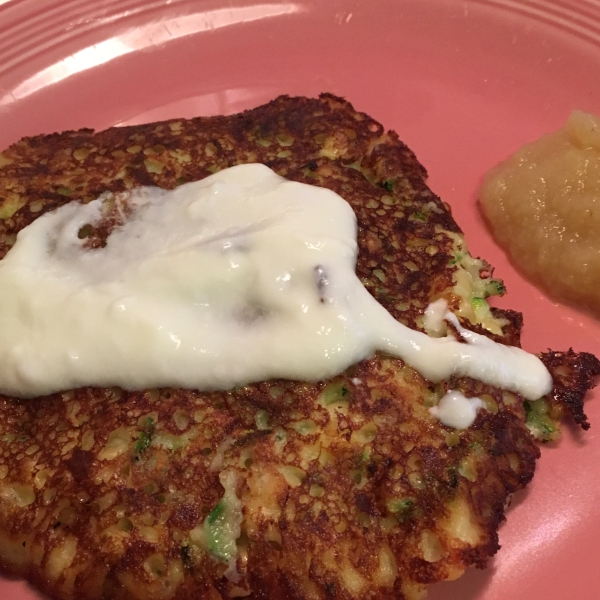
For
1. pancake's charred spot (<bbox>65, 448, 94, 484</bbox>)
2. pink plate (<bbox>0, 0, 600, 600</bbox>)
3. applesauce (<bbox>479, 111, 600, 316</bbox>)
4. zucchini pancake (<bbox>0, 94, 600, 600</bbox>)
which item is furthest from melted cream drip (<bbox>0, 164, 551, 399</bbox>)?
pink plate (<bbox>0, 0, 600, 600</bbox>)

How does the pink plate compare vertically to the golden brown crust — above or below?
above

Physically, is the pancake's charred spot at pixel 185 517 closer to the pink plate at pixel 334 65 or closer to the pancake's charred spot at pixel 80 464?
the pancake's charred spot at pixel 80 464

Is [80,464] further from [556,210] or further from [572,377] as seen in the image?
[556,210]

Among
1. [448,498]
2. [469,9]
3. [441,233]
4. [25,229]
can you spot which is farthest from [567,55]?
[25,229]

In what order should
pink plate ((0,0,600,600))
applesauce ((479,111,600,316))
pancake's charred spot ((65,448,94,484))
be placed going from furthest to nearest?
pink plate ((0,0,600,600)), applesauce ((479,111,600,316)), pancake's charred spot ((65,448,94,484))

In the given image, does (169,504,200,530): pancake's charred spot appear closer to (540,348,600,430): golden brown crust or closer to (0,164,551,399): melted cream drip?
(0,164,551,399): melted cream drip

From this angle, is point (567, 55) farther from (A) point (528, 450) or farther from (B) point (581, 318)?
(A) point (528, 450)

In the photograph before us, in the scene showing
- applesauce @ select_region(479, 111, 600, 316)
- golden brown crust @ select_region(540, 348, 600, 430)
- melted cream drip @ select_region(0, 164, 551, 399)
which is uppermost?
melted cream drip @ select_region(0, 164, 551, 399)

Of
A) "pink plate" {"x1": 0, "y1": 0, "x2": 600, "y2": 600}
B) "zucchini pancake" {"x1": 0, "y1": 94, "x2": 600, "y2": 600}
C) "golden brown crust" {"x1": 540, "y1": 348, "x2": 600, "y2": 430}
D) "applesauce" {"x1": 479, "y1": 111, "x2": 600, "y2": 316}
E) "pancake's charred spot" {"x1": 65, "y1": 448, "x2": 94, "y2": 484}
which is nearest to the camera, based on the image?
"zucchini pancake" {"x1": 0, "y1": 94, "x2": 600, "y2": 600}
